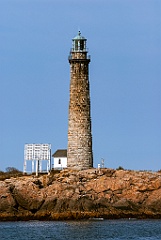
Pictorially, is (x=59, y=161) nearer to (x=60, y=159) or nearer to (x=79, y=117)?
(x=60, y=159)

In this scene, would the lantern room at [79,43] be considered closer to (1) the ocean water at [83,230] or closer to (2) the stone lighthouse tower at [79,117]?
(2) the stone lighthouse tower at [79,117]

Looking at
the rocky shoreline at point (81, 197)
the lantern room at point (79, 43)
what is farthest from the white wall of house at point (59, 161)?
the lantern room at point (79, 43)

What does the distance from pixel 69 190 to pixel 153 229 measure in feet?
33.5

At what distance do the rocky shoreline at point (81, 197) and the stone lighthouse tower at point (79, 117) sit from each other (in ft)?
7.61

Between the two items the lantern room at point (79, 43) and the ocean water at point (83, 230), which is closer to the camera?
the ocean water at point (83, 230)

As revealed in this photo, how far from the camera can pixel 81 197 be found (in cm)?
6500

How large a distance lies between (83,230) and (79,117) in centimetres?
1406

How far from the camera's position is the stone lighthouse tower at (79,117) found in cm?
6881

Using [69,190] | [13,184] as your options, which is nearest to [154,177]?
[69,190]

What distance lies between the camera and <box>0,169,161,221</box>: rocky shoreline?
2537 inches

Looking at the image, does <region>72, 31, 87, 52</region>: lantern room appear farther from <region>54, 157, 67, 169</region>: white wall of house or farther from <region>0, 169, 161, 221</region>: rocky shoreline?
<region>54, 157, 67, 169</region>: white wall of house

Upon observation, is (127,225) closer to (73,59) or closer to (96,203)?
(96,203)

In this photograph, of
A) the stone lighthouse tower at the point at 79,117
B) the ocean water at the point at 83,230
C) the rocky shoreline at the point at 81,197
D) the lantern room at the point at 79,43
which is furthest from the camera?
the lantern room at the point at 79,43

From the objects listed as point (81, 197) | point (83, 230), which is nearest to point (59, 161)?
point (81, 197)
